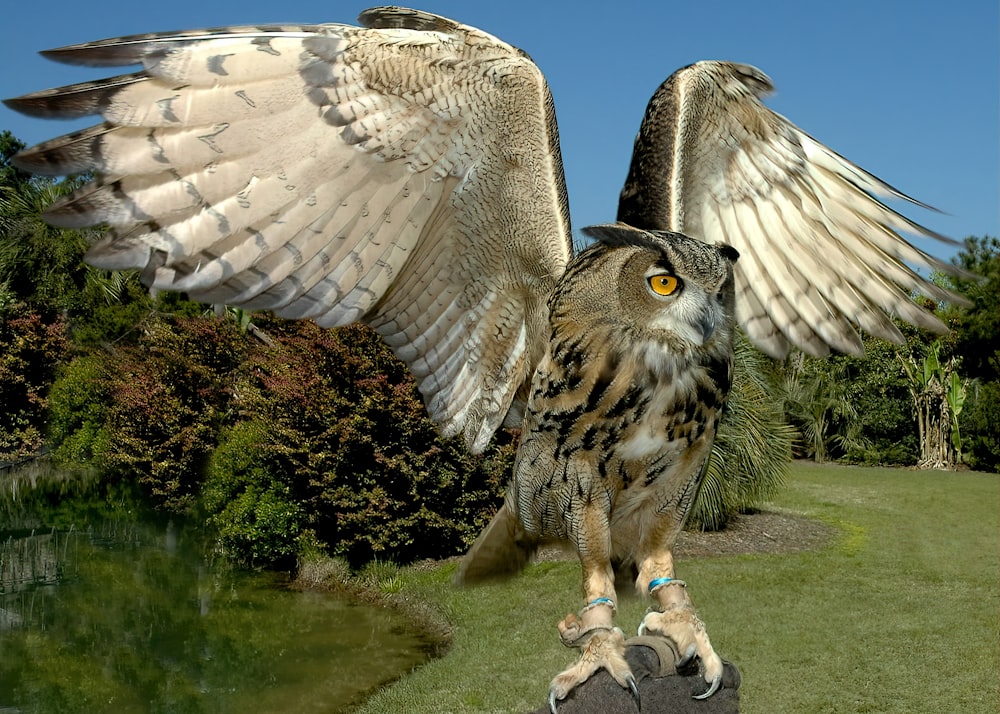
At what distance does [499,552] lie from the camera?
2766mm

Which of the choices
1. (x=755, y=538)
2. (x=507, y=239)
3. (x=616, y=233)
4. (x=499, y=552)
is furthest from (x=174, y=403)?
(x=616, y=233)

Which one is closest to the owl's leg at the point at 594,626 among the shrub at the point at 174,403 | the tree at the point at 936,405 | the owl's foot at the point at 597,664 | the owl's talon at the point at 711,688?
the owl's foot at the point at 597,664

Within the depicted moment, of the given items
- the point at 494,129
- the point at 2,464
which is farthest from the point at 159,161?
the point at 2,464

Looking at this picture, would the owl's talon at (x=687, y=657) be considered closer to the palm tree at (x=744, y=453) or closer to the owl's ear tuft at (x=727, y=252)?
the owl's ear tuft at (x=727, y=252)

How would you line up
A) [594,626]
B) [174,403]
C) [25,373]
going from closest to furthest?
1. [594,626]
2. [174,403]
3. [25,373]

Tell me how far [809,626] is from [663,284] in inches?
269

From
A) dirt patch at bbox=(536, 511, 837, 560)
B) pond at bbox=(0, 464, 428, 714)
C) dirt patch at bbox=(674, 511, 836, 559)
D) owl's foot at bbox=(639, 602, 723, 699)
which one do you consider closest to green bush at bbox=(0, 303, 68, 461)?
pond at bbox=(0, 464, 428, 714)

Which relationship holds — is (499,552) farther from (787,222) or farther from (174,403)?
(174,403)

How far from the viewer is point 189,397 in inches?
531

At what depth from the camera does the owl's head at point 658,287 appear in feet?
6.65

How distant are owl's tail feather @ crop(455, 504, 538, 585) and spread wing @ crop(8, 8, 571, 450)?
1.79 feet

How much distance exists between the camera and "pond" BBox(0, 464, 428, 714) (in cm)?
720

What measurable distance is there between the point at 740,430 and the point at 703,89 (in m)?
9.58

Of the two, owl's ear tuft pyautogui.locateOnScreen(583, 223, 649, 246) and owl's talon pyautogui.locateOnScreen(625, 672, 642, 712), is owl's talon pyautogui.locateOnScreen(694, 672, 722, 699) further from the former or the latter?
owl's ear tuft pyautogui.locateOnScreen(583, 223, 649, 246)
